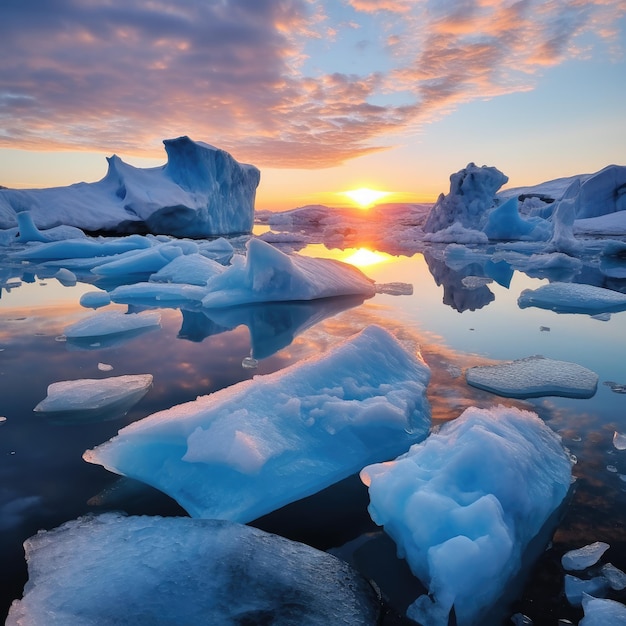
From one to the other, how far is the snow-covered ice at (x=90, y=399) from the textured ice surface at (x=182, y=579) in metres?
0.91

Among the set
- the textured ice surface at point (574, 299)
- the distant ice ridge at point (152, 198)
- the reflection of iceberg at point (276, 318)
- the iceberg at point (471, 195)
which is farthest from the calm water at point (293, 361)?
the iceberg at point (471, 195)

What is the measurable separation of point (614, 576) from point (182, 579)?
1.15 meters

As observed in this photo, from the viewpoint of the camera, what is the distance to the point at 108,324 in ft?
12.5

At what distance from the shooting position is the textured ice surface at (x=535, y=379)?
8.32ft

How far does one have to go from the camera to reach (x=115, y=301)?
18.0 ft

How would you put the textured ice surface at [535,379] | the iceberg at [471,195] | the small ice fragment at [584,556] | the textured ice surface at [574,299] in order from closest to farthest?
the small ice fragment at [584,556], the textured ice surface at [535,379], the textured ice surface at [574,299], the iceberg at [471,195]

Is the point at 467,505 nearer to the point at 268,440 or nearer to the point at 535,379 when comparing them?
the point at 268,440

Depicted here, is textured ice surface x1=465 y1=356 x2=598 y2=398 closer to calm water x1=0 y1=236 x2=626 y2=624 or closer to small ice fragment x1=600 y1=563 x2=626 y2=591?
calm water x1=0 y1=236 x2=626 y2=624

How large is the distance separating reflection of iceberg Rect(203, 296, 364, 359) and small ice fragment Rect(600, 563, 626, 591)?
7.70ft

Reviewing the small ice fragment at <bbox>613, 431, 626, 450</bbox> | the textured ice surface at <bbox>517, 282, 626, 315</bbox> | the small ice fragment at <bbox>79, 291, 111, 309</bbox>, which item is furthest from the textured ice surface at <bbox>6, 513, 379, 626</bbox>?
the textured ice surface at <bbox>517, 282, 626, 315</bbox>

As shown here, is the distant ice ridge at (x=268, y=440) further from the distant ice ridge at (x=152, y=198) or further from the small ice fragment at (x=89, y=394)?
the distant ice ridge at (x=152, y=198)

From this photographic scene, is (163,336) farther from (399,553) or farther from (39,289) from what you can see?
(39,289)

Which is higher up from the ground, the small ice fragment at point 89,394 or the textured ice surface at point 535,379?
the small ice fragment at point 89,394

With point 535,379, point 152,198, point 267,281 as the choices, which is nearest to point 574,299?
point 535,379
